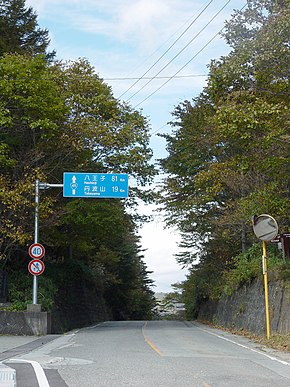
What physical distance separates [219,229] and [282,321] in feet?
41.1

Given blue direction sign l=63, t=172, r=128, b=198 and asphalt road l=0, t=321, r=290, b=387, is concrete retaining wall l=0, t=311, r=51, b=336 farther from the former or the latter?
asphalt road l=0, t=321, r=290, b=387

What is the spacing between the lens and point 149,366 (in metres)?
11.1

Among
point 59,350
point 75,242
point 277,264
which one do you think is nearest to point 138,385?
point 59,350

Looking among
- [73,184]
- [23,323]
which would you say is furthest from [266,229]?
[23,323]

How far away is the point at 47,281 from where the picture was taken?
1070 inches

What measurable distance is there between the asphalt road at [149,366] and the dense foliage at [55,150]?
350 inches

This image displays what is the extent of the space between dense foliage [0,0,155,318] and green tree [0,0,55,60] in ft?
5.70

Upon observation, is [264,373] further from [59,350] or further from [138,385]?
[59,350]

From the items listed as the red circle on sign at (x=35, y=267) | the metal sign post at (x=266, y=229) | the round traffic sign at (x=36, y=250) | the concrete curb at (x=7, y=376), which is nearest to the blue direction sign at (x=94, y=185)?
the round traffic sign at (x=36, y=250)

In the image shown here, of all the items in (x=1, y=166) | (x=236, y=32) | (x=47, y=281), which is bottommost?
(x=47, y=281)

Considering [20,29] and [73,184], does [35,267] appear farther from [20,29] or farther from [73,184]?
[20,29]

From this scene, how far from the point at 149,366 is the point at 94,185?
13243mm

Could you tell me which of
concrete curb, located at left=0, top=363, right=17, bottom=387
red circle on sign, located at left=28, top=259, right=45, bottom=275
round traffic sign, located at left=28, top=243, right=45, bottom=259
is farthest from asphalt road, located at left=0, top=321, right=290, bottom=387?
round traffic sign, located at left=28, top=243, right=45, bottom=259

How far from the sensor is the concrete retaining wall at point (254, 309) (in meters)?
19.9
